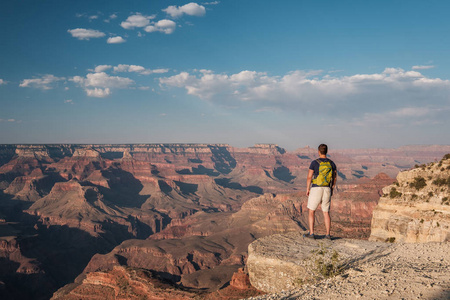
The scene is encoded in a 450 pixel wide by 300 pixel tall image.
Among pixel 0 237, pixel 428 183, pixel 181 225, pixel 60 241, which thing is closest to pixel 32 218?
pixel 60 241

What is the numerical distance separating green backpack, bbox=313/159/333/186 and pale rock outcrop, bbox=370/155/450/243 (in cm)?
1453

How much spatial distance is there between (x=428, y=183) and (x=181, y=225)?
120 m

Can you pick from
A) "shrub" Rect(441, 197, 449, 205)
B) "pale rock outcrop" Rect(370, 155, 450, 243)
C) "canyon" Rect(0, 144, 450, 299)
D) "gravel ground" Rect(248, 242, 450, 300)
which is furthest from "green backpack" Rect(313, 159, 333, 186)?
"shrub" Rect(441, 197, 449, 205)

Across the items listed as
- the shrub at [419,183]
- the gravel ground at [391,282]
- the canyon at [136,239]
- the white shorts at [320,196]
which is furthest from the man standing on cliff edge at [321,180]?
the shrub at [419,183]

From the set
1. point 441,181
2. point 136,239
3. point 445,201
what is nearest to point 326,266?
point 445,201

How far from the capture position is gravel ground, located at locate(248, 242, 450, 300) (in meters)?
6.54

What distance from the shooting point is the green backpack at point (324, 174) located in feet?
35.2

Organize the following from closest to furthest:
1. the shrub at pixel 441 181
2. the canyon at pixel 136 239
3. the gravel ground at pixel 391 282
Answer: the gravel ground at pixel 391 282, the shrub at pixel 441 181, the canyon at pixel 136 239

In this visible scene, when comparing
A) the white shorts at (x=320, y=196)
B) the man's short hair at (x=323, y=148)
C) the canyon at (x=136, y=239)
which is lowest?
the canyon at (x=136, y=239)

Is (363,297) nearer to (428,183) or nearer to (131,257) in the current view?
(428,183)

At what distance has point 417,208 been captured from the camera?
2492 cm

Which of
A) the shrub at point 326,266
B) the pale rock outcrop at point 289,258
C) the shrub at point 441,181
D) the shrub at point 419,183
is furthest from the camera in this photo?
the shrub at point 419,183

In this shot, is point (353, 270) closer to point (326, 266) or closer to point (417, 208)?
point (326, 266)

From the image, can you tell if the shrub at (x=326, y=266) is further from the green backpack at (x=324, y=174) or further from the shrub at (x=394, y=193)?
the shrub at (x=394, y=193)
